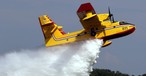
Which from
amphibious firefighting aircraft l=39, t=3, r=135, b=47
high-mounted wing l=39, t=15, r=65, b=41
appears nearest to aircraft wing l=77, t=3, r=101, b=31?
amphibious firefighting aircraft l=39, t=3, r=135, b=47

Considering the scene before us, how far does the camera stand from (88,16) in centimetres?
6091

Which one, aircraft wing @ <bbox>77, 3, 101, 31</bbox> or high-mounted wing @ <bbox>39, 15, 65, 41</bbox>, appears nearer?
aircraft wing @ <bbox>77, 3, 101, 31</bbox>

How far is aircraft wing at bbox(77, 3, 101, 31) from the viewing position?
6078cm

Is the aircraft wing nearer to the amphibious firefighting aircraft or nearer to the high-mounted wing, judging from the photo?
the amphibious firefighting aircraft

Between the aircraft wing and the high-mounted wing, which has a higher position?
the aircraft wing

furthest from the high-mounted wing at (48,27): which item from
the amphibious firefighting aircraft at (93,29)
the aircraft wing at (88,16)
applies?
the aircraft wing at (88,16)

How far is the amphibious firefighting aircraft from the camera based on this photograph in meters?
61.0

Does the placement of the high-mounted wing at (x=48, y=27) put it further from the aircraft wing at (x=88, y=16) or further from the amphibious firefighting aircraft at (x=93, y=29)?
the aircraft wing at (x=88, y=16)

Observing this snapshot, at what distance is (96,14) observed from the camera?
200ft

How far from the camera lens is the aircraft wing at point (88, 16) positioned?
60781 mm

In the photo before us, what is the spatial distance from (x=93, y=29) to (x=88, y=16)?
1697 mm

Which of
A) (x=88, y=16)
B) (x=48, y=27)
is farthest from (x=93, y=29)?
(x=48, y=27)

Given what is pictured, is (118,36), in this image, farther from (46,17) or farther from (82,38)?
(46,17)

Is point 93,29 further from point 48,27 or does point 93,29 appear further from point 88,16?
point 48,27
